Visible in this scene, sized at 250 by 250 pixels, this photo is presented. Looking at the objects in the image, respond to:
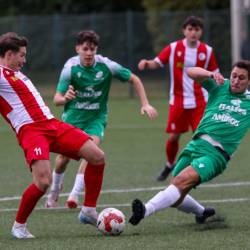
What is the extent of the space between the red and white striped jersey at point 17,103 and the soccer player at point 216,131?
1.24m

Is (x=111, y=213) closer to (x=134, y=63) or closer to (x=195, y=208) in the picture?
(x=195, y=208)

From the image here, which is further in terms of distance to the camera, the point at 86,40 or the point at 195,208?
the point at 86,40

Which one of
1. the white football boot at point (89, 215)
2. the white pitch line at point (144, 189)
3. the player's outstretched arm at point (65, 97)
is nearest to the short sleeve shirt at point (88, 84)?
the player's outstretched arm at point (65, 97)

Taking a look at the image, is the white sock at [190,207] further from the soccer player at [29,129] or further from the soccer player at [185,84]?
the soccer player at [185,84]

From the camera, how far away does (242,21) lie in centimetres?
2738

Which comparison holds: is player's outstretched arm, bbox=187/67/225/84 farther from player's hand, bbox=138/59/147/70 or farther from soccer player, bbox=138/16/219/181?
soccer player, bbox=138/16/219/181

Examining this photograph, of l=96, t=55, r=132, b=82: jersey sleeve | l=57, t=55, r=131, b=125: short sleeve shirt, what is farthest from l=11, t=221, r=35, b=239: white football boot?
l=96, t=55, r=132, b=82: jersey sleeve

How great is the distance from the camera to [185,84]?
41.6 feet

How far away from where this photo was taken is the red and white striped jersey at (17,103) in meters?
8.34

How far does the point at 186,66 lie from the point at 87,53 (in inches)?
108

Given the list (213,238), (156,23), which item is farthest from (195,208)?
(156,23)

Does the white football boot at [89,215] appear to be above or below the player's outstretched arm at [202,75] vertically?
below

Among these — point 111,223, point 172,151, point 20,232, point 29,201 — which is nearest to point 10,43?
point 29,201

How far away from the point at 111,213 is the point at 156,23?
22326 millimetres
